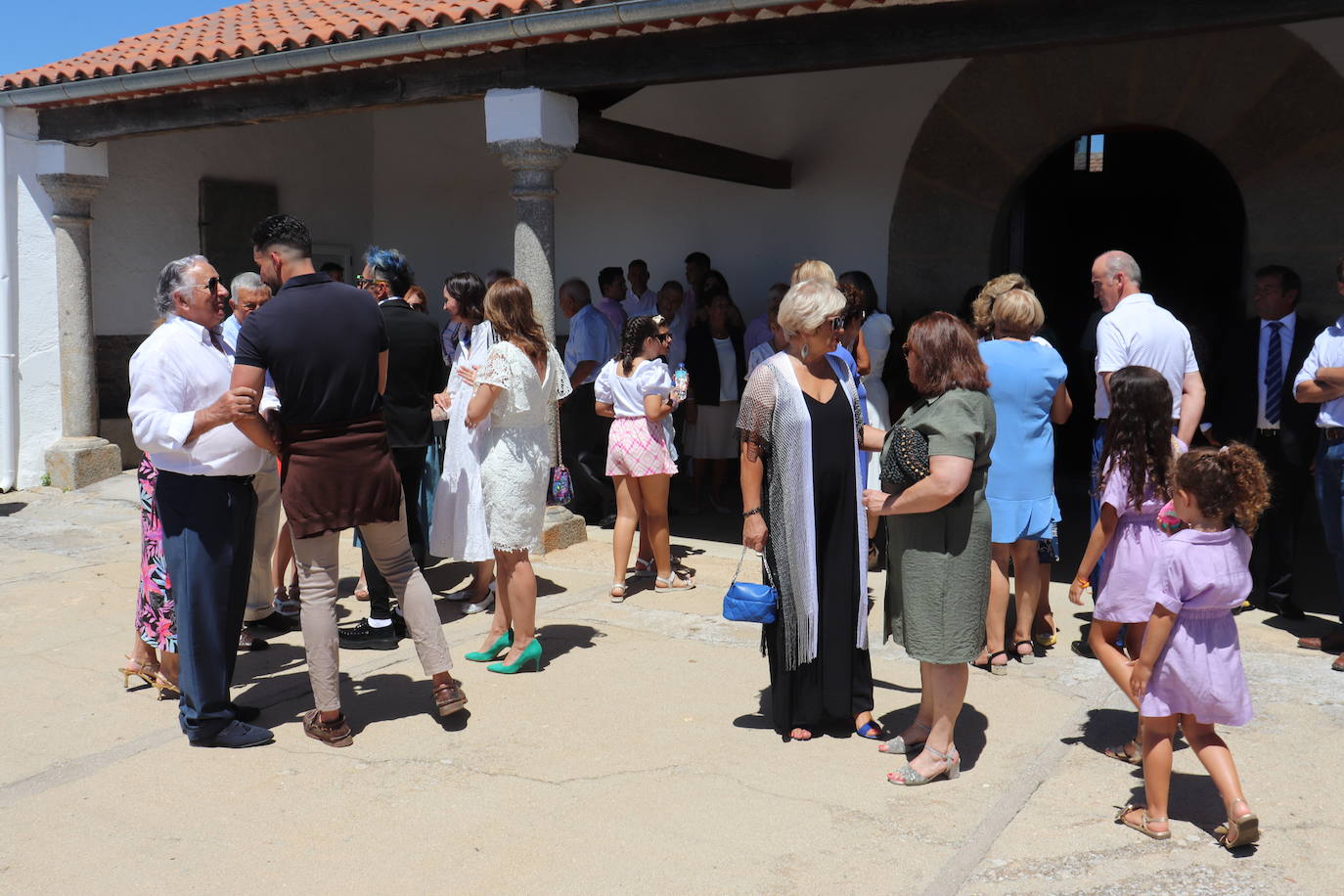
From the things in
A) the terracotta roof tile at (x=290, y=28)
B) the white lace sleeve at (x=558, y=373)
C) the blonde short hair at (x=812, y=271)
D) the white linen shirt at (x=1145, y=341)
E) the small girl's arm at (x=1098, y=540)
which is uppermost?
the terracotta roof tile at (x=290, y=28)

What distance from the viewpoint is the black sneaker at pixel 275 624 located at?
534 centimetres

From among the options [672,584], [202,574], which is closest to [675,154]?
[672,584]

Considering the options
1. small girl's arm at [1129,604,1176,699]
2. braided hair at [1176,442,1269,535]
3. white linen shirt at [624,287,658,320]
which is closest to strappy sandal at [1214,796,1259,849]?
small girl's arm at [1129,604,1176,699]

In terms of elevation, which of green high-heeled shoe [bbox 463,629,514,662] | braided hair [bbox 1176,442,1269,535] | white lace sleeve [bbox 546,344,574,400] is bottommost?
green high-heeled shoe [bbox 463,629,514,662]

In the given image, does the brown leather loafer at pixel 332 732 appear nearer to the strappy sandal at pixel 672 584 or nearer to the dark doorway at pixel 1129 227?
the strappy sandal at pixel 672 584

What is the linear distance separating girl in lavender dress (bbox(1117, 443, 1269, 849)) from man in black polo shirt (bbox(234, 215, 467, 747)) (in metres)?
2.30

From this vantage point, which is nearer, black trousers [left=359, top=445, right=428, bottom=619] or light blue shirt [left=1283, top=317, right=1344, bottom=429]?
light blue shirt [left=1283, top=317, right=1344, bottom=429]

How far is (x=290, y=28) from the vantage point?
302 inches

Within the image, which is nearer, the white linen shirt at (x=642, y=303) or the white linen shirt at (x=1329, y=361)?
the white linen shirt at (x=1329, y=361)

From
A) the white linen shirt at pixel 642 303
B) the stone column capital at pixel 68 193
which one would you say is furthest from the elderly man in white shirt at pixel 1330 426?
the stone column capital at pixel 68 193

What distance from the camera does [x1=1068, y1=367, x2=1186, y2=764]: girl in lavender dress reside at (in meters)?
3.52

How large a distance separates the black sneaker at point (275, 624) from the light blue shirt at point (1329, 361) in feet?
15.3

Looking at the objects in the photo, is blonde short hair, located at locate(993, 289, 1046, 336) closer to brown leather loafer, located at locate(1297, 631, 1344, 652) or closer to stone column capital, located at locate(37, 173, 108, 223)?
brown leather loafer, located at locate(1297, 631, 1344, 652)

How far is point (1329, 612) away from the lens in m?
5.61
